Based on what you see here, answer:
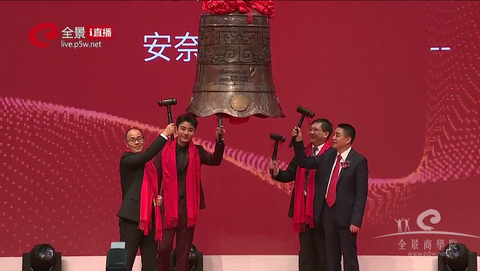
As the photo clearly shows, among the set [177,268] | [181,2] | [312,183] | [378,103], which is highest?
[181,2]

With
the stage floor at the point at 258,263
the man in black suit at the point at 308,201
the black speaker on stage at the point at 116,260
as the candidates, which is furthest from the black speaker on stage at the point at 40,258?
the black speaker on stage at the point at 116,260

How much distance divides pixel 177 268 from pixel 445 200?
7.20ft

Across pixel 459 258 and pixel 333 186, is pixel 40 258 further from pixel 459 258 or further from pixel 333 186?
pixel 459 258

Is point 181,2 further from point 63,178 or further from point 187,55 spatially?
point 63,178

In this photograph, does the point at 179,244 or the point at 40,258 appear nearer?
the point at 179,244

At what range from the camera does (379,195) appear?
7.18 metres

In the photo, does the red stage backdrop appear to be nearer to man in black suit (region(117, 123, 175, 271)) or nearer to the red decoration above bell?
man in black suit (region(117, 123, 175, 271))

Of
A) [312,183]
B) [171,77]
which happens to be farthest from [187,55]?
[312,183]

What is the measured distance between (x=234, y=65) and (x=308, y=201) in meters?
1.28

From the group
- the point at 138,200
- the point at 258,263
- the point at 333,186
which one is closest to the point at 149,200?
the point at 138,200

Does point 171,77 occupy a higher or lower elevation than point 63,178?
higher

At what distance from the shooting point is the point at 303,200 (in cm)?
653

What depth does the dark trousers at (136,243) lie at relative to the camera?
604cm

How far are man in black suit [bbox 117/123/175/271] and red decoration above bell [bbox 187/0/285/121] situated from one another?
45 cm
